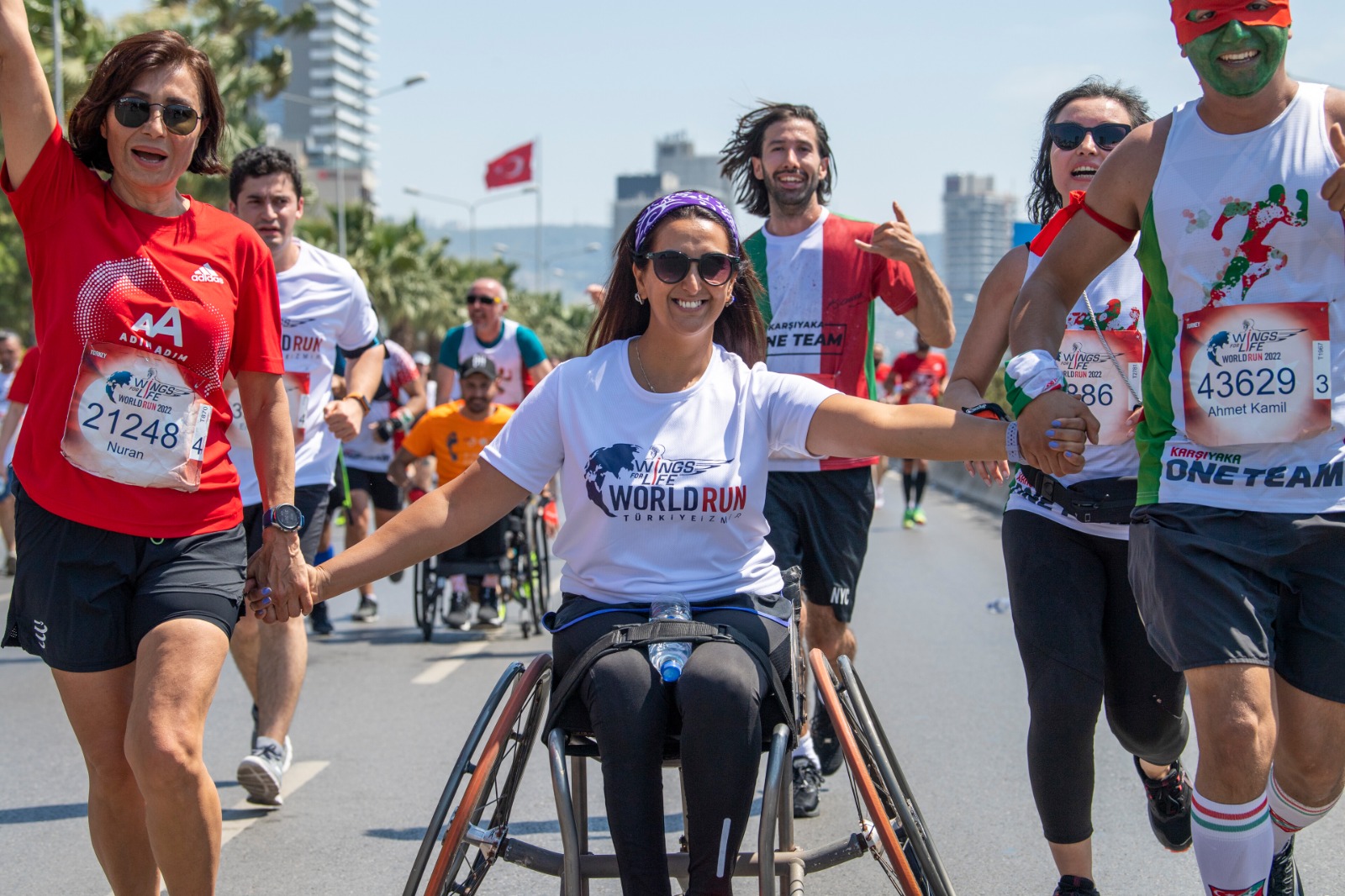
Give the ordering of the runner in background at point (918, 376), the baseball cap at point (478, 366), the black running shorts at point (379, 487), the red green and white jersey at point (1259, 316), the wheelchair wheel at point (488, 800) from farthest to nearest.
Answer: the runner in background at point (918, 376) < the black running shorts at point (379, 487) < the baseball cap at point (478, 366) < the red green and white jersey at point (1259, 316) < the wheelchair wheel at point (488, 800)

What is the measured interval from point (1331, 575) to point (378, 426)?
7497mm

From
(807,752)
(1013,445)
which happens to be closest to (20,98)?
(1013,445)

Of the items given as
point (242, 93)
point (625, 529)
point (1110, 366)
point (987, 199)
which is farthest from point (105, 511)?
point (987, 199)

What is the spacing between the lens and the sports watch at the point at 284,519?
4.01 m

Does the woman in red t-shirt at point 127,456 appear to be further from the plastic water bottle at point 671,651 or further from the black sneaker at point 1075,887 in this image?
the black sneaker at point 1075,887

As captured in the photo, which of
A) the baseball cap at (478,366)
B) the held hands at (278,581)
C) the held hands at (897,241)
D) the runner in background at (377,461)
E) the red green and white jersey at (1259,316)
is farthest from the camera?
the runner in background at (377,461)

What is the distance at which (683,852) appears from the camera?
11.4 ft

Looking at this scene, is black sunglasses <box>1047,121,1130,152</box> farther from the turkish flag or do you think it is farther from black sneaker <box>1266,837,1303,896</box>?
the turkish flag

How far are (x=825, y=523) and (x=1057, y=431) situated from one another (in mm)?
2387

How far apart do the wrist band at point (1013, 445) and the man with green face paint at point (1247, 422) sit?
0.12 ft

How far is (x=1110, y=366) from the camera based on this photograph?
14.2 ft

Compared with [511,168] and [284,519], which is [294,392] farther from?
[511,168]

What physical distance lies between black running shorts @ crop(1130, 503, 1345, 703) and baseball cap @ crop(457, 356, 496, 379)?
23.6 feet

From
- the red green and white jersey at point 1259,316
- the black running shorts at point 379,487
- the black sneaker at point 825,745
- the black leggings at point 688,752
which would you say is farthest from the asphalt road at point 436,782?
the red green and white jersey at point 1259,316
